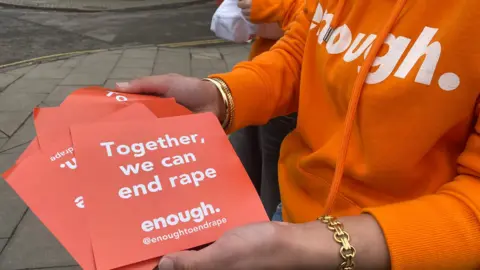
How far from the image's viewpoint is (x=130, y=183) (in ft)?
2.16

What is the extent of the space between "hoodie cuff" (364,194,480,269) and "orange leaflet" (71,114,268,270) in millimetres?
165

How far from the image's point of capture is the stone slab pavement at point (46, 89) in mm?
2055

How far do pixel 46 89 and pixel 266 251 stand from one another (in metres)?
3.42

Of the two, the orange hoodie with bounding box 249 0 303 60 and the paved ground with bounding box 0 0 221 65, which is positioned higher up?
the orange hoodie with bounding box 249 0 303 60

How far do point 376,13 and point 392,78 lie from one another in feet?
0.40

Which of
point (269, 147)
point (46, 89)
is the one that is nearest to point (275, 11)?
point (269, 147)

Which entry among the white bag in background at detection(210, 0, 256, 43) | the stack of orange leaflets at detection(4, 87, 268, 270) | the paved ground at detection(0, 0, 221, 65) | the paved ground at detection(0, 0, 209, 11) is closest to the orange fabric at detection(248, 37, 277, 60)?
the white bag in background at detection(210, 0, 256, 43)

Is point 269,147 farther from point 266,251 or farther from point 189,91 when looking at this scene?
point 266,251

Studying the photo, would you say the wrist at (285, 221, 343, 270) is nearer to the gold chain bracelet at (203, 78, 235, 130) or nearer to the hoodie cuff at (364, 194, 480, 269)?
the hoodie cuff at (364, 194, 480, 269)

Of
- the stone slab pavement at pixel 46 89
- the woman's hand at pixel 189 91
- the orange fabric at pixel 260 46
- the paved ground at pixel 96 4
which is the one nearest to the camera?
the woman's hand at pixel 189 91

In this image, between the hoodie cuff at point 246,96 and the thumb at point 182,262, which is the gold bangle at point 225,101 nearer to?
the hoodie cuff at point 246,96

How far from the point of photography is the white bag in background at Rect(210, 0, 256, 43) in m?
1.87

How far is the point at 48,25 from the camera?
627cm

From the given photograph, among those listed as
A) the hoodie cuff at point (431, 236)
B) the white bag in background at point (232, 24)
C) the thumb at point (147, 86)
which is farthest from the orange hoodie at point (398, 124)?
the white bag in background at point (232, 24)
